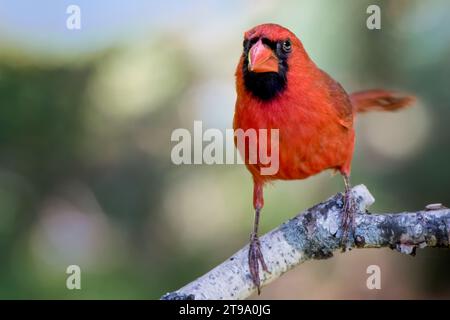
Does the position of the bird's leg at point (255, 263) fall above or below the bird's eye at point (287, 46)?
below

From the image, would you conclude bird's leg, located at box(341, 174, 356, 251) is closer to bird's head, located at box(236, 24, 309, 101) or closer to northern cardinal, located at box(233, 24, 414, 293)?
northern cardinal, located at box(233, 24, 414, 293)

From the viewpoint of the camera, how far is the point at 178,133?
12.2 ft

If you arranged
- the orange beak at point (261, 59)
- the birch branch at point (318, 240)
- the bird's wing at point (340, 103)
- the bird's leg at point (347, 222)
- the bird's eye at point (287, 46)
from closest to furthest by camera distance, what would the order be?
the birch branch at point (318, 240) < the bird's leg at point (347, 222) < the orange beak at point (261, 59) < the bird's eye at point (287, 46) < the bird's wing at point (340, 103)

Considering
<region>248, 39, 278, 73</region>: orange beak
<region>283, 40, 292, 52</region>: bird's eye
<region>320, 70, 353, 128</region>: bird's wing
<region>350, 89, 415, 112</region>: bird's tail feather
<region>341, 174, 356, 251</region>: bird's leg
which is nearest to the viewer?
<region>341, 174, 356, 251</region>: bird's leg

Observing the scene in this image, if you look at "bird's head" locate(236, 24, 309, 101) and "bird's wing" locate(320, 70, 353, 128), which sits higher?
"bird's head" locate(236, 24, 309, 101)

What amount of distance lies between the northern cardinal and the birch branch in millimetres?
196

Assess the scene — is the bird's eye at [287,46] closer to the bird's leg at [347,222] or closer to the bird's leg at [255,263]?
the bird's leg at [347,222]

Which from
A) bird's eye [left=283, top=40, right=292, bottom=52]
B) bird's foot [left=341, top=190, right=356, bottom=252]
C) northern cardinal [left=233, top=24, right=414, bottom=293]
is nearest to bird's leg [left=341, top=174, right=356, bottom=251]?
bird's foot [left=341, top=190, right=356, bottom=252]

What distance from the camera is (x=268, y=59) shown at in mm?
2422

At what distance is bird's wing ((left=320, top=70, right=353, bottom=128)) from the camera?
2.62 metres

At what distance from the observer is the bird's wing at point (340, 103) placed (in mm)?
2623

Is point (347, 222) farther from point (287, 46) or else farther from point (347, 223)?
point (287, 46)

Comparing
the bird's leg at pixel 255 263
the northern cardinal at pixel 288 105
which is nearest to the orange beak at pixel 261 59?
the northern cardinal at pixel 288 105
